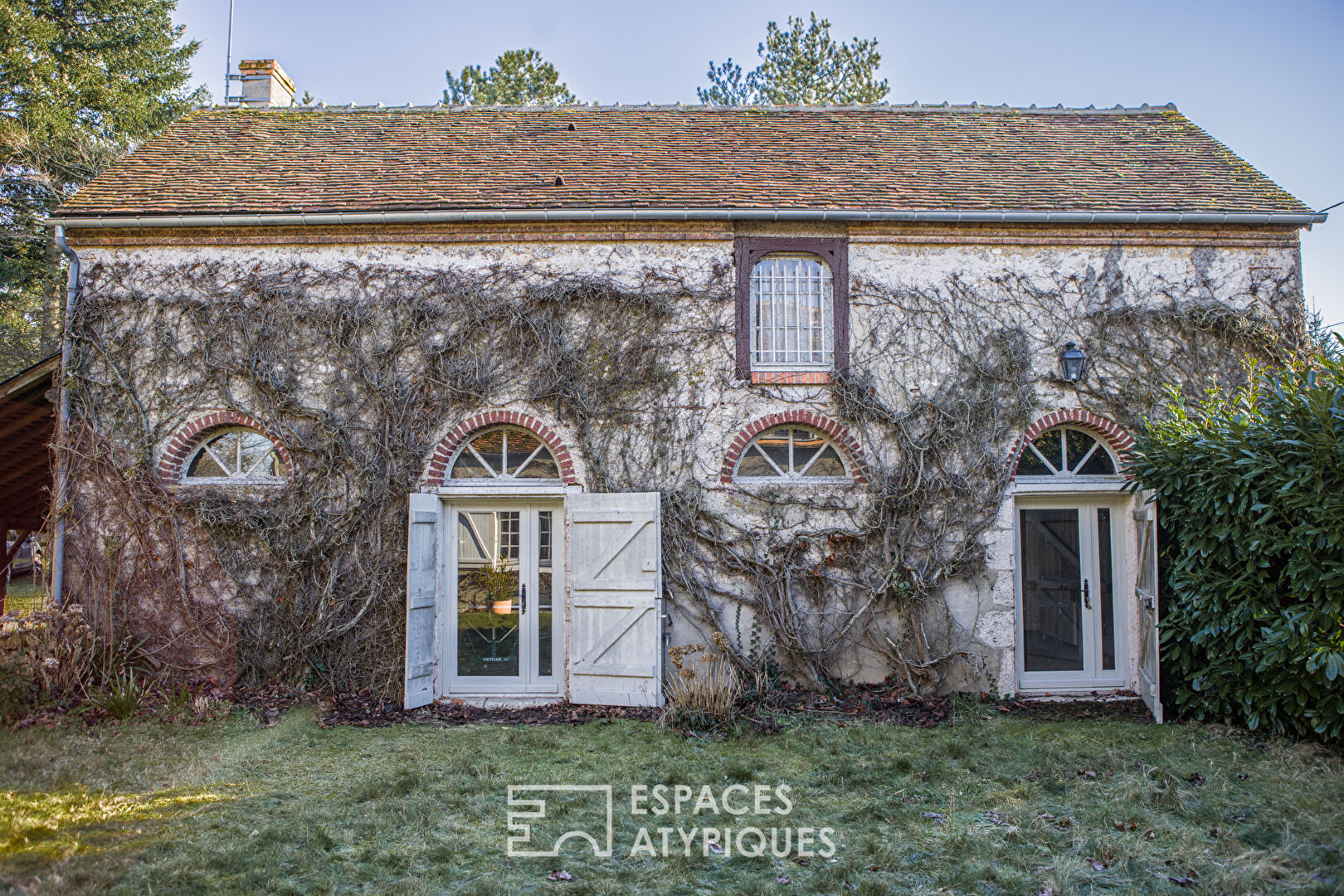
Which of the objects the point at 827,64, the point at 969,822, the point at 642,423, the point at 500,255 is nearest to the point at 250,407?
the point at 500,255

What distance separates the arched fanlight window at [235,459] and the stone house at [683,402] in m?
0.03

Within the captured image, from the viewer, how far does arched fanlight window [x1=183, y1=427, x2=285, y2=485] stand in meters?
8.22

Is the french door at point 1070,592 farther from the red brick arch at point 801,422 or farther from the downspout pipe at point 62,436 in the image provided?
the downspout pipe at point 62,436

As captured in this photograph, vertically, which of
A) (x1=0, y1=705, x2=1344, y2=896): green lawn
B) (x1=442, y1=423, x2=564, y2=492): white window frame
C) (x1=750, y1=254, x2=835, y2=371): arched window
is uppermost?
(x1=750, y1=254, x2=835, y2=371): arched window

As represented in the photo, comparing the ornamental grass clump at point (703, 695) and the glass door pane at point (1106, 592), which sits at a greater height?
the glass door pane at point (1106, 592)

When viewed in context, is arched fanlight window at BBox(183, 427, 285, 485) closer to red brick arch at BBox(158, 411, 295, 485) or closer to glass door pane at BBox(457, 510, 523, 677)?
red brick arch at BBox(158, 411, 295, 485)

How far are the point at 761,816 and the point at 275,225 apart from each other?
7.42 m

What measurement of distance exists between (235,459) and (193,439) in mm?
439

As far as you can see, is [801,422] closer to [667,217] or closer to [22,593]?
[667,217]

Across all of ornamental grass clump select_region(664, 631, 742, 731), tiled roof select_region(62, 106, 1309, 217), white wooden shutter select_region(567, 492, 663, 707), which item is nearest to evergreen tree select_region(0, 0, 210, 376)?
tiled roof select_region(62, 106, 1309, 217)

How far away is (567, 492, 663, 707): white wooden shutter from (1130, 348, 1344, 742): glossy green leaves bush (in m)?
4.58

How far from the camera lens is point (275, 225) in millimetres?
8219

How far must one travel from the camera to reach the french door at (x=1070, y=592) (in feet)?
26.7

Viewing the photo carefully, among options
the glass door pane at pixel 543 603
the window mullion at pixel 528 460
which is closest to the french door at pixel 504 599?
the glass door pane at pixel 543 603
